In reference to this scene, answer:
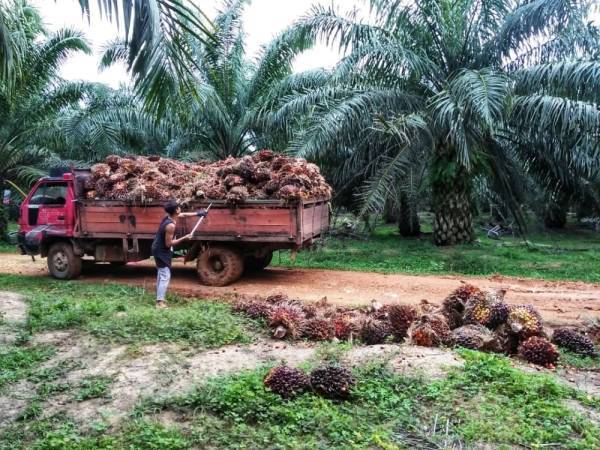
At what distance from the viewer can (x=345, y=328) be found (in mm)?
6391

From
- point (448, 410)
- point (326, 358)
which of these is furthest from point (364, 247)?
point (448, 410)

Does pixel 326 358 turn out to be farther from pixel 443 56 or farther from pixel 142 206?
pixel 443 56

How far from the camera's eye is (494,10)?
12656 mm

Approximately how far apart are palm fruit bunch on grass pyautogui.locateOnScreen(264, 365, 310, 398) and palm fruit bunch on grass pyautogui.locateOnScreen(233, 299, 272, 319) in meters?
2.39

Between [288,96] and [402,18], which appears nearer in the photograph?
[402,18]

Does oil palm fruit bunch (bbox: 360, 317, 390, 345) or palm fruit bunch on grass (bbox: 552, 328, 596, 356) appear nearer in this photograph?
palm fruit bunch on grass (bbox: 552, 328, 596, 356)

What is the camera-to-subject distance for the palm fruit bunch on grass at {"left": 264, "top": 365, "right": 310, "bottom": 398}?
4492 millimetres

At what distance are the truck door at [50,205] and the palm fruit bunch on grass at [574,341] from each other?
339 inches

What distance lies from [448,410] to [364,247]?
37.7 feet

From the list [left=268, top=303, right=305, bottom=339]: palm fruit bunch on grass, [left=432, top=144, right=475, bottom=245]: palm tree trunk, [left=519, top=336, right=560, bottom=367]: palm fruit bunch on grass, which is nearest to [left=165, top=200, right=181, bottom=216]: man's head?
[left=268, top=303, right=305, bottom=339]: palm fruit bunch on grass

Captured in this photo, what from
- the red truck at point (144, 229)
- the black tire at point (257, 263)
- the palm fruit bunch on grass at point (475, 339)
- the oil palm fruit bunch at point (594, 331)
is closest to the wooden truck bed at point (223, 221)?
the red truck at point (144, 229)

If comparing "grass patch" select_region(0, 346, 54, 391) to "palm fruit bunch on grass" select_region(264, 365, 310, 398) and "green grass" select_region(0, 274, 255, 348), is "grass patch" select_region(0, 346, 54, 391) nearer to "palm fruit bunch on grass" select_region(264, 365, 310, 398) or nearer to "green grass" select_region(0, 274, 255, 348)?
"green grass" select_region(0, 274, 255, 348)

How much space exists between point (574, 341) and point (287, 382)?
3.46m

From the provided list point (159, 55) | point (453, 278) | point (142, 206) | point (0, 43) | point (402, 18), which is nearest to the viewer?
point (159, 55)
